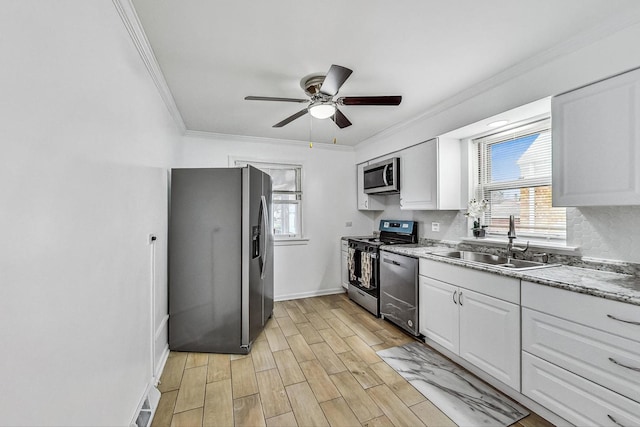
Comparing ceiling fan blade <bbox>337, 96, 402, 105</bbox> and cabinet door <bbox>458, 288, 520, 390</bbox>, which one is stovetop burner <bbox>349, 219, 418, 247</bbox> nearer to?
cabinet door <bbox>458, 288, 520, 390</bbox>

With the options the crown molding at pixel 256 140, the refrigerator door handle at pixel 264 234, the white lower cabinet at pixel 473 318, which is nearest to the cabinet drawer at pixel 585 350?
the white lower cabinet at pixel 473 318

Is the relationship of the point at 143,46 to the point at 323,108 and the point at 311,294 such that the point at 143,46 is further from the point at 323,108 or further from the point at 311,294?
the point at 311,294

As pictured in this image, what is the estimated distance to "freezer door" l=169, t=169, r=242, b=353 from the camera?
2607 mm

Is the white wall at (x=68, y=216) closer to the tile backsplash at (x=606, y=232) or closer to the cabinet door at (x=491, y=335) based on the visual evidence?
the cabinet door at (x=491, y=335)

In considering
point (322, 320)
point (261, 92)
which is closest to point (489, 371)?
point (322, 320)

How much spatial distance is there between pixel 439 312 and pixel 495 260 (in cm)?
71

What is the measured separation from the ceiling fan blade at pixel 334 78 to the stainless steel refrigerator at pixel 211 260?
1.11 meters

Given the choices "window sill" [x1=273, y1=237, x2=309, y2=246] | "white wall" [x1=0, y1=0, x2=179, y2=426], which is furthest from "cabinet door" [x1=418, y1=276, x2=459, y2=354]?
"white wall" [x1=0, y1=0, x2=179, y2=426]

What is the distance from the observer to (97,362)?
1177mm

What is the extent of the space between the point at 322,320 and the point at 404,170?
6.98ft

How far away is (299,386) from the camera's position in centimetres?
211

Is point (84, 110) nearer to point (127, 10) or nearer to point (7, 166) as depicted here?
point (7, 166)

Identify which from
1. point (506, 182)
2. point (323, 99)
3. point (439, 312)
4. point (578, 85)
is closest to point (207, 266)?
point (323, 99)

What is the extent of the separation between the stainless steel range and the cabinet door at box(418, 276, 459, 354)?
0.76 metres
